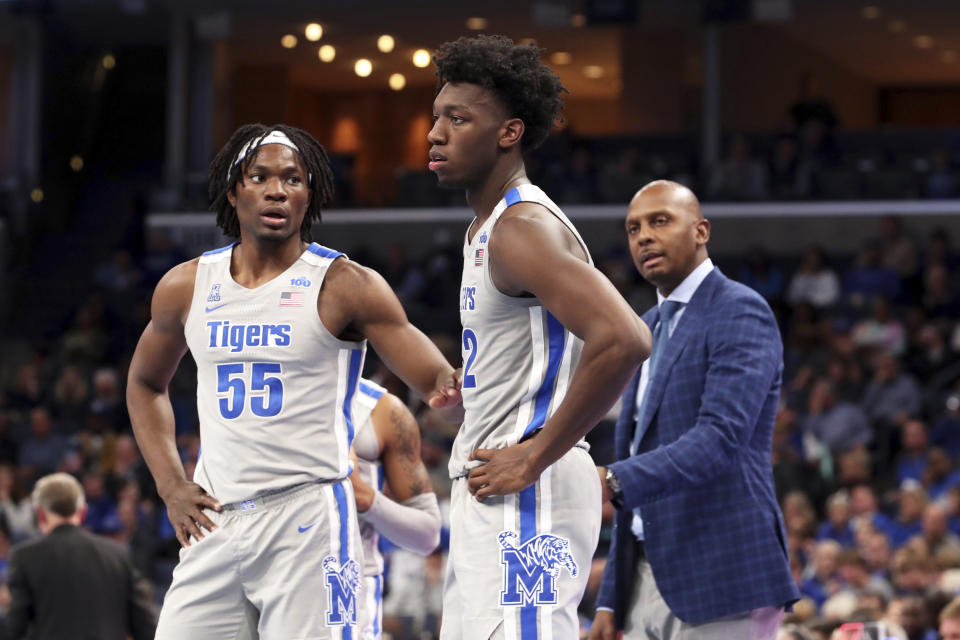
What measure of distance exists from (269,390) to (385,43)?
1825cm

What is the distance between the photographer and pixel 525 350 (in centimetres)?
312

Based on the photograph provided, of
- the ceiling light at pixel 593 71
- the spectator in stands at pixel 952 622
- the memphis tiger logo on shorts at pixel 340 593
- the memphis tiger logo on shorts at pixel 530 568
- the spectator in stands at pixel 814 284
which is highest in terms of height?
the ceiling light at pixel 593 71

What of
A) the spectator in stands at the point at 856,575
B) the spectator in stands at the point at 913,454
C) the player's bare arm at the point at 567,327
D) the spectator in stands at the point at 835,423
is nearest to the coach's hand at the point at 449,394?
the player's bare arm at the point at 567,327

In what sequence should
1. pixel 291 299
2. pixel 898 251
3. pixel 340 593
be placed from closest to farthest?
1. pixel 340 593
2. pixel 291 299
3. pixel 898 251

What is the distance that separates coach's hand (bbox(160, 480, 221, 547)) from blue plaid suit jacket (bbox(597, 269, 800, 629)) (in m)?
1.08

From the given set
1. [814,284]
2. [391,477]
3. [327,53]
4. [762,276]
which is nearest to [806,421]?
[814,284]

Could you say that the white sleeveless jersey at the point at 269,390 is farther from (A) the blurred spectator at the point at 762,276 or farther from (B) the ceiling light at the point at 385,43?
(B) the ceiling light at the point at 385,43

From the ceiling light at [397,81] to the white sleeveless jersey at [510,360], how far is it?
68.1 ft

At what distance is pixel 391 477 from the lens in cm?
459

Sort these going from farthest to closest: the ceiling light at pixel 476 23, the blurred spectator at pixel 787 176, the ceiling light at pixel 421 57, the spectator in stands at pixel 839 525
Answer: the ceiling light at pixel 421 57
the ceiling light at pixel 476 23
the blurred spectator at pixel 787 176
the spectator in stands at pixel 839 525

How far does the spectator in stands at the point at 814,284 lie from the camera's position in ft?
45.0

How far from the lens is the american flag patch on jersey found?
3.47 metres

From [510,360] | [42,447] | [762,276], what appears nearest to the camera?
[510,360]

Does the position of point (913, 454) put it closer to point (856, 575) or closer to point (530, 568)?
point (856, 575)
